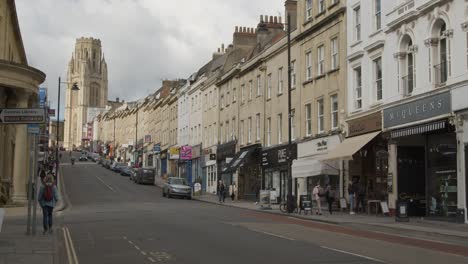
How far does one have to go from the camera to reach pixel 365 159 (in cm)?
3350

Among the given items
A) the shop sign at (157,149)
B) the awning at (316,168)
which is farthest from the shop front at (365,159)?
the shop sign at (157,149)

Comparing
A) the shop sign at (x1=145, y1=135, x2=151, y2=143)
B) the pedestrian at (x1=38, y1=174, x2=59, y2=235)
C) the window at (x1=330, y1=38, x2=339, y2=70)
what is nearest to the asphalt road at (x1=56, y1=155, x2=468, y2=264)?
the pedestrian at (x1=38, y1=174, x2=59, y2=235)

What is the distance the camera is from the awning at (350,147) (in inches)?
1204

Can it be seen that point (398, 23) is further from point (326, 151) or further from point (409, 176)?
point (326, 151)

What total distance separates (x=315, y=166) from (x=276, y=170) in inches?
409

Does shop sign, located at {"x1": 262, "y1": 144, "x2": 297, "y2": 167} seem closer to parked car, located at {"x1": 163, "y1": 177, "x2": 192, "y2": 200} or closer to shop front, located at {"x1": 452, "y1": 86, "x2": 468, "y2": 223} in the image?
parked car, located at {"x1": 163, "y1": 177, "x2": 192, "y2": 200}

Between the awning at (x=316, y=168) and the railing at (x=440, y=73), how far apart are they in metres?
9.72

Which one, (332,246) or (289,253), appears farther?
(332,246)

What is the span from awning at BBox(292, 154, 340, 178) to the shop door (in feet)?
18.6

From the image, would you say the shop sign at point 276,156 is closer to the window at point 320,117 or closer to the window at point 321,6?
the window at point 320,117

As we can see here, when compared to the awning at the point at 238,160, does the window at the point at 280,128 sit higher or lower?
higher

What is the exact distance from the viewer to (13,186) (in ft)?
116

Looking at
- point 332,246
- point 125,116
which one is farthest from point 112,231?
point 125,116

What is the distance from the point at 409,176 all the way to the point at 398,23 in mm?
7071
